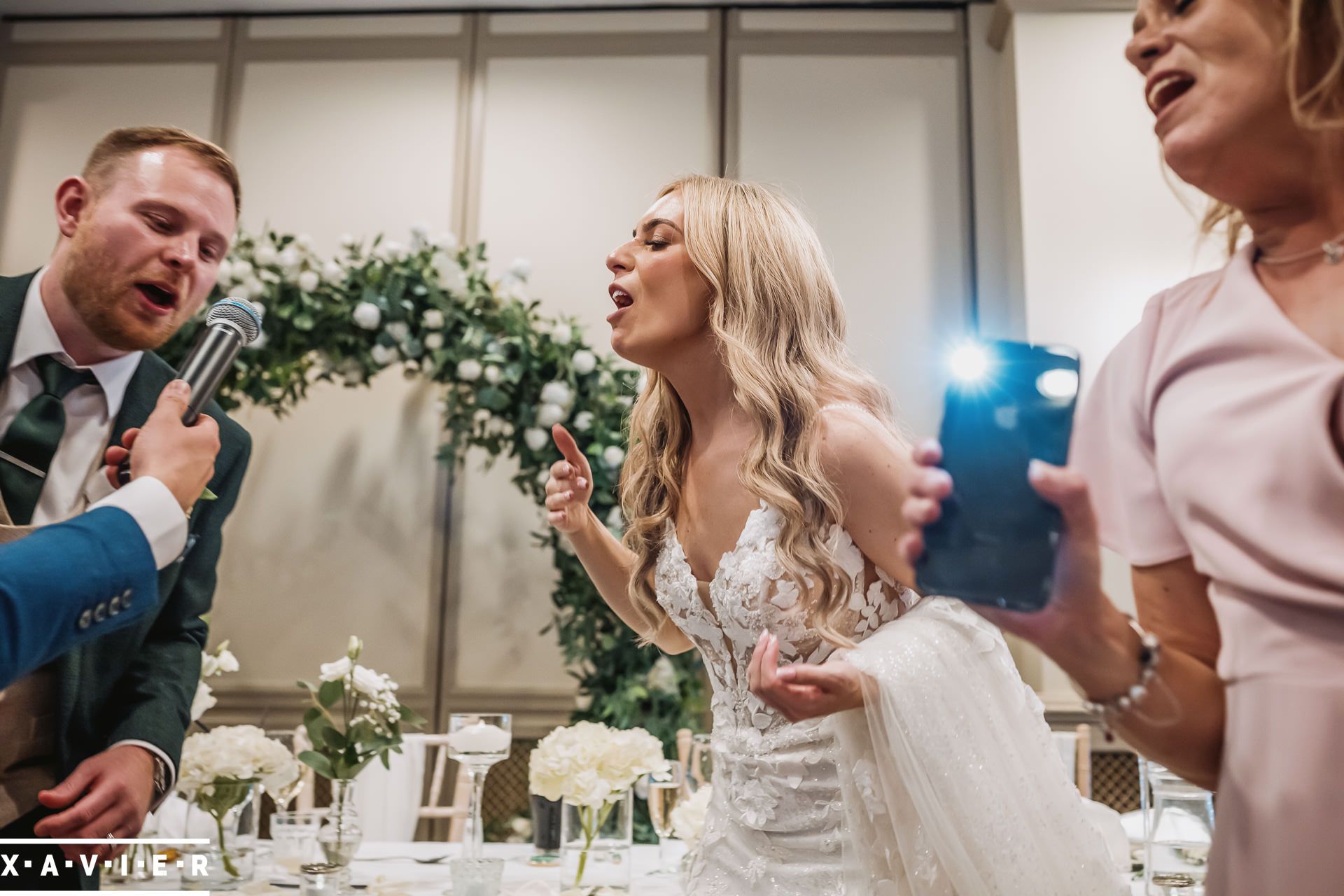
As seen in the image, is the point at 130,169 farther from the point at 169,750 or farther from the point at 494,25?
the point at 494,25

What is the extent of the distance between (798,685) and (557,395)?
3.16m

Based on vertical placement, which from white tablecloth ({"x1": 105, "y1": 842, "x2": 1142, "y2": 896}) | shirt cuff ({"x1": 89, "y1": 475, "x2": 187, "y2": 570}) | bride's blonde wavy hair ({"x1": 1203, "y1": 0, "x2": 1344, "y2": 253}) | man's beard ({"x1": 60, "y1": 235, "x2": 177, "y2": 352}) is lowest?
white tablecloth ({"x1": 105, "y1": 842, "x2": 1142, "y2": 896})

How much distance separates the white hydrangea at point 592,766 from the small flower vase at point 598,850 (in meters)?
0.05

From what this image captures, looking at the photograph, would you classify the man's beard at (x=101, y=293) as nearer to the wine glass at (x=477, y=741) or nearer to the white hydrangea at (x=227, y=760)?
the white hydrangea at (x=227, y=760)

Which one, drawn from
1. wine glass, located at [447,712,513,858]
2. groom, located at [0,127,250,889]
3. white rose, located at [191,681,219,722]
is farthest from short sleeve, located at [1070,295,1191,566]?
white rose, located at [191,681,219,722]

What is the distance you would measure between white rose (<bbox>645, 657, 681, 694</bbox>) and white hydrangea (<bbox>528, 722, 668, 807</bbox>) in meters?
2.09

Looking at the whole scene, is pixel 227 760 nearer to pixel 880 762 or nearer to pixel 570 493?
pixel 570 493

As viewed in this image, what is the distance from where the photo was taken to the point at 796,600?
1796 millimetres

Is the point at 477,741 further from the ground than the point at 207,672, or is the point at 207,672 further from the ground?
the point at 207,672

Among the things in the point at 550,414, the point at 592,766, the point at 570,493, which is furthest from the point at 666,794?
the point at 550,414

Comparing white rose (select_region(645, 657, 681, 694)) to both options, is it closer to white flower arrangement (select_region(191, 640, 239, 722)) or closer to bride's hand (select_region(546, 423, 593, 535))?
white flower arrangement (select_region(191, 640, 239, 722))

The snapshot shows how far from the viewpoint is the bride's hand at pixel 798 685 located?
46.7 inches

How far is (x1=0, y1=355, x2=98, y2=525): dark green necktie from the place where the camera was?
1.73 meters

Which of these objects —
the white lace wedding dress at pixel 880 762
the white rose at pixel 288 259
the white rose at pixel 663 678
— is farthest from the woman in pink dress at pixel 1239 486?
the white rose at pixel 288 259
